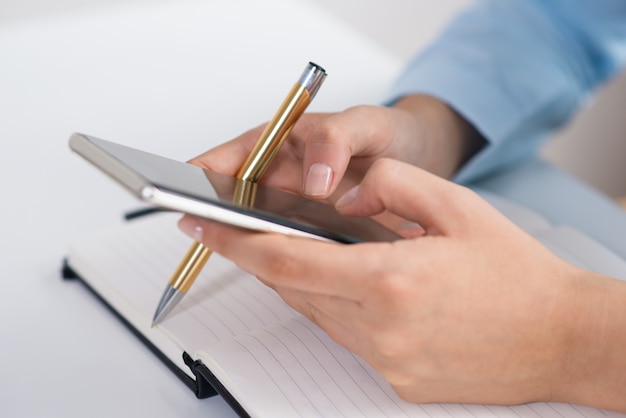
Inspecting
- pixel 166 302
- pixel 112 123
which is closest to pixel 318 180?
pixel 166 302

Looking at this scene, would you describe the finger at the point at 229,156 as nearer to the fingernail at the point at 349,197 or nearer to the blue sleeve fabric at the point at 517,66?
the fingernail at the point at 349,197

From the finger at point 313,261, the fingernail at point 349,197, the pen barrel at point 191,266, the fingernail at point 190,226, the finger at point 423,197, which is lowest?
the pen barrel at point 191,266

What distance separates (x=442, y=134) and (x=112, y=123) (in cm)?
33

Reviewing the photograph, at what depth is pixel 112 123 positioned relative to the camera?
0.81m

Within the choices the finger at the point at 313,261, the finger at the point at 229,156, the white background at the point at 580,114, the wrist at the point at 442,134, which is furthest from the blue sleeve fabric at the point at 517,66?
the white background at the point at 580,114

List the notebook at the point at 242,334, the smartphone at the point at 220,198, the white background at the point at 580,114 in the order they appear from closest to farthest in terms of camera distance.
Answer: the smartphone at the point at 220,198 → the notebook at the point at 242,334 → the white background at the point at 580,114

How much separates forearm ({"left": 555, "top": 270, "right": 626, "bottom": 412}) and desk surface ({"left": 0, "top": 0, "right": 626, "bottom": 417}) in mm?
212

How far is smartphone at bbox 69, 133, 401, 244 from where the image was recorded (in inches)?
14.4

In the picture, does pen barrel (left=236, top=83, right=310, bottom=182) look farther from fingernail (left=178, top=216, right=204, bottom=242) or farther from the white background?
the white background

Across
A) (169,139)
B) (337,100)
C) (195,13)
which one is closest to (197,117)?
(169,139)

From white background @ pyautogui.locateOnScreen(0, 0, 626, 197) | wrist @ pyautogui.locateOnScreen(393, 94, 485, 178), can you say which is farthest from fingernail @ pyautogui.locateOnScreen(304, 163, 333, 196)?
white background @ pyautogui.locateOnScreen(0, 0, 626, 197)

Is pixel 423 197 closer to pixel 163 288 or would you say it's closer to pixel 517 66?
pixel 163 288

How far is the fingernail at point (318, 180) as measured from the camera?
51 centimetres

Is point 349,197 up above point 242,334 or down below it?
above
